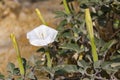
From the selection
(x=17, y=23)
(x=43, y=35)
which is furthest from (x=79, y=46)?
(x=17, y=23)

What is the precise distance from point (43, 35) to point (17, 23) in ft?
5.37

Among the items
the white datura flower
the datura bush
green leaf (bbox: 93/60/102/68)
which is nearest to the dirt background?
the datura bush

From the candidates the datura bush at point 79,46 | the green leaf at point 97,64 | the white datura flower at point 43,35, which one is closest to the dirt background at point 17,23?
the datura bush at point 79,46

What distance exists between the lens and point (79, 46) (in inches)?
58.0

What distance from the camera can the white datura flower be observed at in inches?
48.9

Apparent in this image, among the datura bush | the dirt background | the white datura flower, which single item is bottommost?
the dirt background

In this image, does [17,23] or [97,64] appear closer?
[97,64]

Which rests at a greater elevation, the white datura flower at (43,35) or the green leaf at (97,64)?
the white datura flower at (43,35)

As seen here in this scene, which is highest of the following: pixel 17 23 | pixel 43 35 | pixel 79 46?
pixel 43 35

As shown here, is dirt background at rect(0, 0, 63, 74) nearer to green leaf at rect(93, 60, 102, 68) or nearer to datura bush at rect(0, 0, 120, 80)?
datura bush at rect(0, 0, 120, 80)

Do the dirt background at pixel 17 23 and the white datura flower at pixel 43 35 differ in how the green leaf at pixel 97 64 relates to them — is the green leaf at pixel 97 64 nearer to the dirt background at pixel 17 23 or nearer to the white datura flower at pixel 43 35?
the white datura flower at pixel 43 35

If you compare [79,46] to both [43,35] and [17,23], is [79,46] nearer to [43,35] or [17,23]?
[43,35]

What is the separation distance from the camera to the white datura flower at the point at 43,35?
1.24 m

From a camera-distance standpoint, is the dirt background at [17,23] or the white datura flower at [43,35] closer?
the white datura flower at [43,35]
